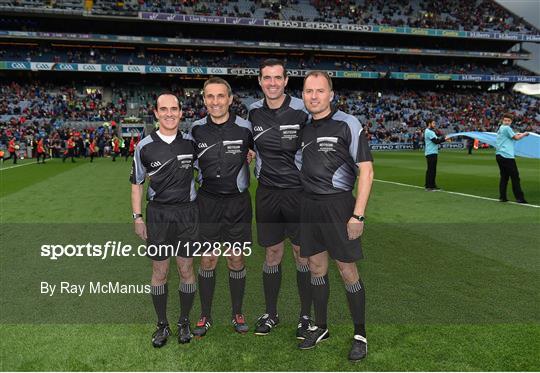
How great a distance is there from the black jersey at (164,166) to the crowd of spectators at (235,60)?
45246mm

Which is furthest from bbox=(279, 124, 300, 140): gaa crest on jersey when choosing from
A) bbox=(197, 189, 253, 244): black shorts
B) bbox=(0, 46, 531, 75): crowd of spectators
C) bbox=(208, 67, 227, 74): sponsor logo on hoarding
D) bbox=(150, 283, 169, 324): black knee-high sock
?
bbox=(0, 46, 531, 75): crowd of spectators

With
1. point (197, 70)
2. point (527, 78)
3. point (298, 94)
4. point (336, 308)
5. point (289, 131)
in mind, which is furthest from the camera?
point (527, 78)

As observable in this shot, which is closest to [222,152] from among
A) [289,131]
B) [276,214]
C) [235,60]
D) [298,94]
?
[289,131]

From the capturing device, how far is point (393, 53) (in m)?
52.8

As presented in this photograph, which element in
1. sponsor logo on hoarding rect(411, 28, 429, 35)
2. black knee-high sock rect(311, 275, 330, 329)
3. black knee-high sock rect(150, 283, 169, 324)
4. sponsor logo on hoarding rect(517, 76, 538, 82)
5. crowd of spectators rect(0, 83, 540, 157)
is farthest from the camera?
sponsor logo on hoarding rect(517, 76, 538, 82)

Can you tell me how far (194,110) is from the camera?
4312 cm

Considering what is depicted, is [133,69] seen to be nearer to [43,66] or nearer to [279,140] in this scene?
[43,66]

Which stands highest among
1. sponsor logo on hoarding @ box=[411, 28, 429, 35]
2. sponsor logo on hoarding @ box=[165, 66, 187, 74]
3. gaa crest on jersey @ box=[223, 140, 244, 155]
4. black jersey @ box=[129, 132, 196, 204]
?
sponsor logo on hoarding @ box=[411, 28, 429, 35]

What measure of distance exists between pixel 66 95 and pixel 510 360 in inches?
1768

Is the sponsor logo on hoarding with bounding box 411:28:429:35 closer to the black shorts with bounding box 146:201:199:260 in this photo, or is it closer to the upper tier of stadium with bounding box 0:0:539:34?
the upper tier of stadium with bounding box 0:0:539:34

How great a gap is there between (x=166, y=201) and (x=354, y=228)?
164 cm

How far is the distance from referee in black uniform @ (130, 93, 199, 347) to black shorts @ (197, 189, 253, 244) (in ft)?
0.41

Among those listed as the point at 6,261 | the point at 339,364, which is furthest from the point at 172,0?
the point at 339,364

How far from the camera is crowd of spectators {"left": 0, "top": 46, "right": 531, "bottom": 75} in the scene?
44.4m
